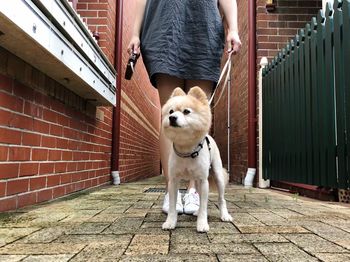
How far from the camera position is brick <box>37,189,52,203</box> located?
296cm

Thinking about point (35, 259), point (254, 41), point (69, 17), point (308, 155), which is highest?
point (254, 41)

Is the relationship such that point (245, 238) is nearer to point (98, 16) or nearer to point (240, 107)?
point (98, 16)

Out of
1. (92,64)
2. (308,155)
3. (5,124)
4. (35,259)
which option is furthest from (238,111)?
(35,259)

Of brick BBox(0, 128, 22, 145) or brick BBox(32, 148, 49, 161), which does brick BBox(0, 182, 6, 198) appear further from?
brick BBox(32, 148, 49, 161)

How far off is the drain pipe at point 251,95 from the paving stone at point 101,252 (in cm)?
402

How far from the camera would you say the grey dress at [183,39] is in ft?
8.80

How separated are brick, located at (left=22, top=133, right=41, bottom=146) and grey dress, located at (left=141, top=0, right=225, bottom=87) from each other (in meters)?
Result: 0.96

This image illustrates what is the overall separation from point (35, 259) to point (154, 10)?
1.97m

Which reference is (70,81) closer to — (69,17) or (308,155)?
(69,17)

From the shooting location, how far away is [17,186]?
257cm

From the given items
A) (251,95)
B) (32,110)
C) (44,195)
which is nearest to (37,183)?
(44,195)

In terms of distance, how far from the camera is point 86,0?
470cm

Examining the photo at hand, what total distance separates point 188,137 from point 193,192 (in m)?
0.77

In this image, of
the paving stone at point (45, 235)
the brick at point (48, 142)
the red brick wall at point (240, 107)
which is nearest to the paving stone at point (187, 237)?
the paving stone at point (45, 235)
